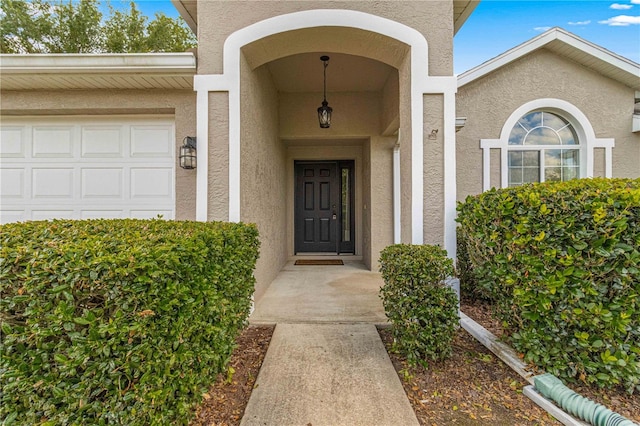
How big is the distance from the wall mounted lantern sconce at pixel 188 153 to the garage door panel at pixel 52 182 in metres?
2.00

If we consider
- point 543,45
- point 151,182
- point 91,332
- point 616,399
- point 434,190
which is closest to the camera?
point 91,332

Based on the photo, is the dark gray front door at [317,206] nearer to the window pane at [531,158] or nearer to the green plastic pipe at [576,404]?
the window pane at [531,158]

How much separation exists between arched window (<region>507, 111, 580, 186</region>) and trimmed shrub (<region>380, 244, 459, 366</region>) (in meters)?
4.05

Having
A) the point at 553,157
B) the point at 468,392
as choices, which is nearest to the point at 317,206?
the point at 553,157

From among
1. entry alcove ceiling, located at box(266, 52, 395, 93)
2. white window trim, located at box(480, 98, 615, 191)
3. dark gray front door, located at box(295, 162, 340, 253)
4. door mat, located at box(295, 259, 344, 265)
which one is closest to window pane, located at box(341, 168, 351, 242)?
dark gray front door, located at box(295, 162, 340, 253)

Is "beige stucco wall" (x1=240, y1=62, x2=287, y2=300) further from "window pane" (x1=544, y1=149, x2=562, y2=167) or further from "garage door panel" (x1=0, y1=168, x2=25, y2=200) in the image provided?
"window pane" (x1=544, y1=149, x2=562, y2=167)

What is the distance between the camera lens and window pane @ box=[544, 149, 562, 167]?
17.7ft

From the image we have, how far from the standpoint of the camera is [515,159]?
540cm

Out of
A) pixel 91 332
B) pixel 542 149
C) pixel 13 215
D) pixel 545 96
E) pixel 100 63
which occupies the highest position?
pixel 545 96

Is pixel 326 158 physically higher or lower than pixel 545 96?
lower

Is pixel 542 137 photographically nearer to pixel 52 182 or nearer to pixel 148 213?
pixel 148 213

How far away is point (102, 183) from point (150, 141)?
36.2 inches

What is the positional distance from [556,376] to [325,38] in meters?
4.06

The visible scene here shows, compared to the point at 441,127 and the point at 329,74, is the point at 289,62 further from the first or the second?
the point at 441,127
